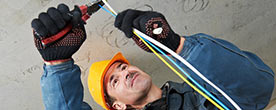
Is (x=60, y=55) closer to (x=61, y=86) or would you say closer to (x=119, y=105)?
(x=61, y=86)

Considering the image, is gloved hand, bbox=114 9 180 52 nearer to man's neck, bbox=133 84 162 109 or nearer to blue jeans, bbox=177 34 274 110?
blue jeans, bbox=177 34 274 110

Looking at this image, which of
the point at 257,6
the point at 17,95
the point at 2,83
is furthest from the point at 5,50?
the point at 257,6

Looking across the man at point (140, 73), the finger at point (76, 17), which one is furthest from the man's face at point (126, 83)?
the finger at point (76, 17)

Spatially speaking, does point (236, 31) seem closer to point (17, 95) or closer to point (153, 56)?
point (153, 56)

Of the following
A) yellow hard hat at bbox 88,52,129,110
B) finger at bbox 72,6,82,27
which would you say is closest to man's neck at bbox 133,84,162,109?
yellow hard hat at bbox 88,52,129,110

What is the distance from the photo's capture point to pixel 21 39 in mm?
1138

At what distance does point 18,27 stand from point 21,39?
0.07m

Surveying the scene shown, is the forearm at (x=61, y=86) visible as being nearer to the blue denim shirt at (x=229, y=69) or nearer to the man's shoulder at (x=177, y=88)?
the blue denim shirt at (x=229, y=69)

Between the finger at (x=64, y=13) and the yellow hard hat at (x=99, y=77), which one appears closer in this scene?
the finger at (x=64, y=13)

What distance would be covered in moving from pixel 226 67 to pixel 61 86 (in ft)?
2.41

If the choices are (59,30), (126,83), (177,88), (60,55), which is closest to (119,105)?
(126,83)

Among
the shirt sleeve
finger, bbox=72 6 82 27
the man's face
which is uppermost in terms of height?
finger, bbox=72 6 82 27

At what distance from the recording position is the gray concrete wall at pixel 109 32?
1107 millimetres

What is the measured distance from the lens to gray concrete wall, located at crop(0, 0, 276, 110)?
3.63 ft
